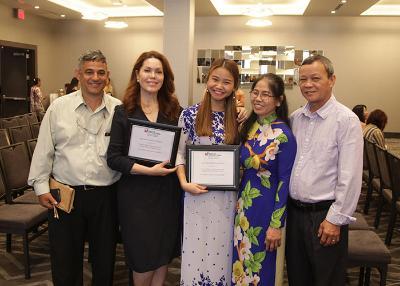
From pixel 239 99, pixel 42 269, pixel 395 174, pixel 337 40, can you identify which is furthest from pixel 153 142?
pixel 337 40

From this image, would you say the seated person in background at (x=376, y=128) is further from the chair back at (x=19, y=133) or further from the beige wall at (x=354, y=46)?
the beige wall at (x=354, y=46)

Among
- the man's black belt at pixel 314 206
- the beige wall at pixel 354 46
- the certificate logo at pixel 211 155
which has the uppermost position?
the beige wall at pixel 354 46

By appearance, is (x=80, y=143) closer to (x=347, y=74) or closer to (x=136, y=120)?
(x=136, y=120)

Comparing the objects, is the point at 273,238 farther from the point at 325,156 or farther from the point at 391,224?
the point at 391,224

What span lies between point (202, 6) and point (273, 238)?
900cm

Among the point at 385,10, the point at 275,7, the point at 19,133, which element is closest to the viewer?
the point at 19,133

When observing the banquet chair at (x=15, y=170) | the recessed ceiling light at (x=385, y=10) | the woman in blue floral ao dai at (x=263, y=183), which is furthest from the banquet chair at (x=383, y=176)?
the recessed ceiling light at (x=385, y=10)

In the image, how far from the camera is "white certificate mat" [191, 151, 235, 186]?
2.01 metres

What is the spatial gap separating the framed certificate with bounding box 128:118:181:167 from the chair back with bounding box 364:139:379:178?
3243mm

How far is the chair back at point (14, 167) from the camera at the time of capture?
3.37m

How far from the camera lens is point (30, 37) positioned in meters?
11.8

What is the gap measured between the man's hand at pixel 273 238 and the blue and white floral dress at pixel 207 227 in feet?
0.73

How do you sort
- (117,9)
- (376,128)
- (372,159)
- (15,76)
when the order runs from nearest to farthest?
1. (372,159)
2. (376,128)
3. (15,76)
4. (117,9)

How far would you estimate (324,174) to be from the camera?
6.39 feet
